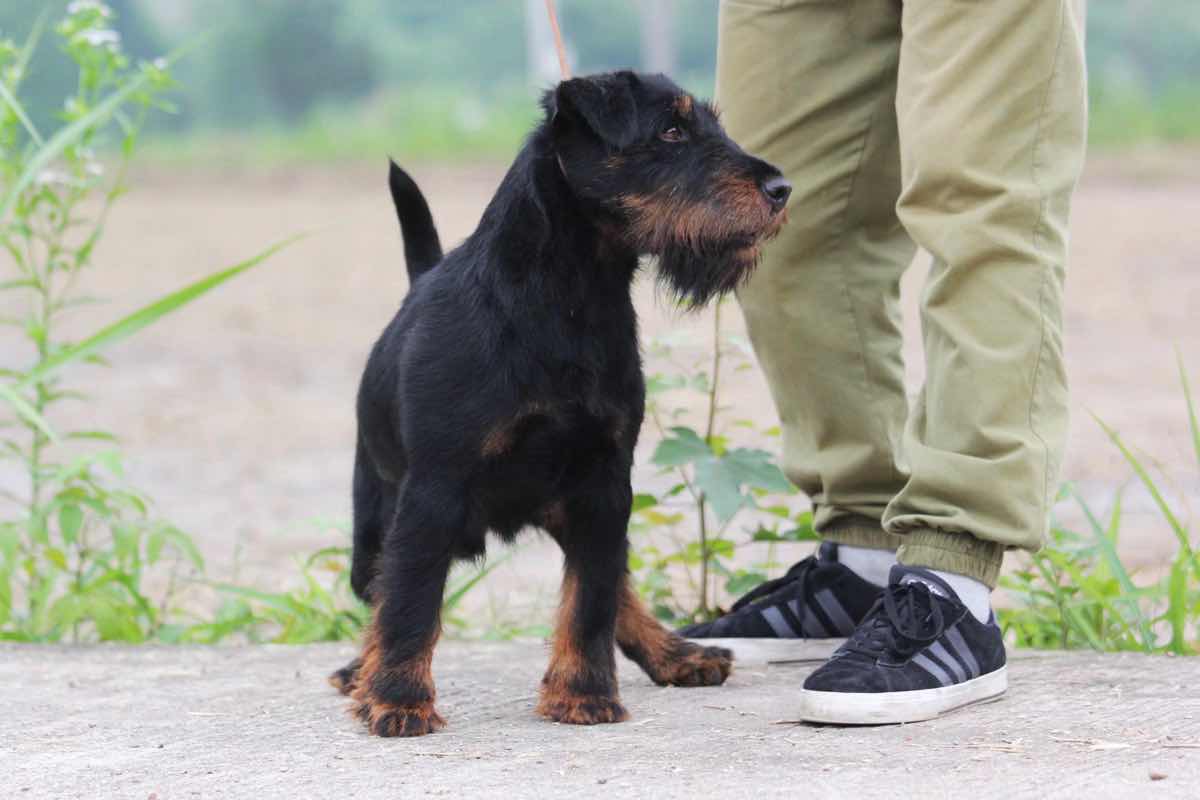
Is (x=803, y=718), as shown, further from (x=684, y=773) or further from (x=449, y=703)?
(x=449, y=703)

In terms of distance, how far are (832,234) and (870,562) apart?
0.77 metres

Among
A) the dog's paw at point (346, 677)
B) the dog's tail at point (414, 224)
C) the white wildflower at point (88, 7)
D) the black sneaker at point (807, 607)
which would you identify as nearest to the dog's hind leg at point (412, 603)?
the dog's paw at point (346, 677)

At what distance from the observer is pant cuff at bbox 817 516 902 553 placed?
3697mm

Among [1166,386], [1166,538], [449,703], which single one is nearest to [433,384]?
[449,703]

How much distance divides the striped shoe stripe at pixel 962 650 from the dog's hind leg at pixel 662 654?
60cm

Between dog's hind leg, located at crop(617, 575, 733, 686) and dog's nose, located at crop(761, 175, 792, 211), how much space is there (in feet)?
3.14

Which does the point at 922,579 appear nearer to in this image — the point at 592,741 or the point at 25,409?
the point at 592,741

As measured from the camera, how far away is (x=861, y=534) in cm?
372

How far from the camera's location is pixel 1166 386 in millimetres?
8320

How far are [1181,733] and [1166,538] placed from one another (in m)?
2.95

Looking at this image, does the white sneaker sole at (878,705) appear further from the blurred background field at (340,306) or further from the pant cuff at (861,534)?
the blurred background field at (340,306)

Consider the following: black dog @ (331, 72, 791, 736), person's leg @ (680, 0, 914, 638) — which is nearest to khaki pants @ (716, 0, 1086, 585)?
person's leg @ (680, 0, 914, 638)

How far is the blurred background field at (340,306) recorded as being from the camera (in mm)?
5996

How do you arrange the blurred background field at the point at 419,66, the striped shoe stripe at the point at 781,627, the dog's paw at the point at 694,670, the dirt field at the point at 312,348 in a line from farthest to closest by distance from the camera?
the blurred background field at the point at 419,66 → the dirt field at the point at 312,348 → the striped shoe stripe at the point at 781,627 → the dog's paw at the point at 694,670
